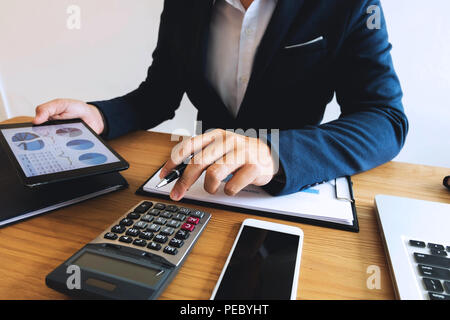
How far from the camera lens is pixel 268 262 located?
30 centimetres

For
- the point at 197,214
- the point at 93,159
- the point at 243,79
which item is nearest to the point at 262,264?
the point at 197,214

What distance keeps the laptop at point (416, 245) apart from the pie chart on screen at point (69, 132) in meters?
0.48

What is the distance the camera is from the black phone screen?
0.86ft

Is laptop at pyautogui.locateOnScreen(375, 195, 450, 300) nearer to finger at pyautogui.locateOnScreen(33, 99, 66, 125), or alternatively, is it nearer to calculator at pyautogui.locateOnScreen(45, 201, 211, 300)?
calculator at pyautogui.locateOnScreen(45, 201, 211, 300)

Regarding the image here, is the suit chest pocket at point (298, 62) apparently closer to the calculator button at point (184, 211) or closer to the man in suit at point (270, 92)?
the man in suit at point (270, 92)

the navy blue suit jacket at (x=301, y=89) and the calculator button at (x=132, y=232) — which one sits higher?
the navy blue suit jacket at (x=301, y=89)

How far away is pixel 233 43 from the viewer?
734mm

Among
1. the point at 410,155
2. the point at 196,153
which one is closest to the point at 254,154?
the point at 196,153

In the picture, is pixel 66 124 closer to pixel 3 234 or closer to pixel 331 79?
pixel 3 234

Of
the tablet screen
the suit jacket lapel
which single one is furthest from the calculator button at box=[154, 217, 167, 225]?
the suit jacket lapel

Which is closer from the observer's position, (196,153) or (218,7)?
(196,153)

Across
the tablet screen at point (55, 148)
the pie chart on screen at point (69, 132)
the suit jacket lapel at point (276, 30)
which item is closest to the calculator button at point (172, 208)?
the tablet screen at point (55, 148)

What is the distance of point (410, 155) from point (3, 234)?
5.25 ft

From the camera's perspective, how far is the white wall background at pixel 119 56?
117 cm
